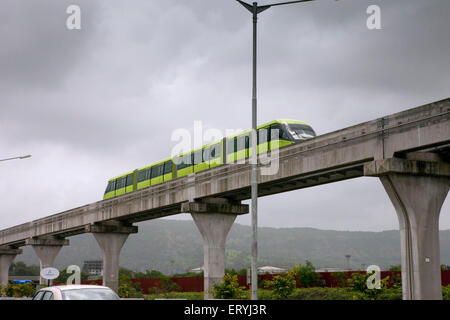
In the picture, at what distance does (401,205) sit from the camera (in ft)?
81.6

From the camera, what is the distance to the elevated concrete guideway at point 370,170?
78.3ft

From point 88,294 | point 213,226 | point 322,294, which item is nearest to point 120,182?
point 213,226

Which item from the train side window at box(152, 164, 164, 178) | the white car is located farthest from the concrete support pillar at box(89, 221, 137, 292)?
the white car

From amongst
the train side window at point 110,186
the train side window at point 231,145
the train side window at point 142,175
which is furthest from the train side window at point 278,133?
the train side window at point 110,186

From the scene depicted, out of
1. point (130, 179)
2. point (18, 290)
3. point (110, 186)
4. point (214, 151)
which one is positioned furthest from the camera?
point (110, 186)

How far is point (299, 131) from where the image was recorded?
36.1 meters

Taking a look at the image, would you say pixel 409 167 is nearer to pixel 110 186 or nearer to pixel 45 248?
pixel 110 186

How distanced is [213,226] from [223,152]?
505 cm

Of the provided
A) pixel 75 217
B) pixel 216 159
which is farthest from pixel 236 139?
pixel 75 217

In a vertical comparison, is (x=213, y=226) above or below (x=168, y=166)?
below

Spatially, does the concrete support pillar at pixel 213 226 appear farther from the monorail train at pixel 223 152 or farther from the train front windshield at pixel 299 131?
the train front windshield at pixel 299 131
